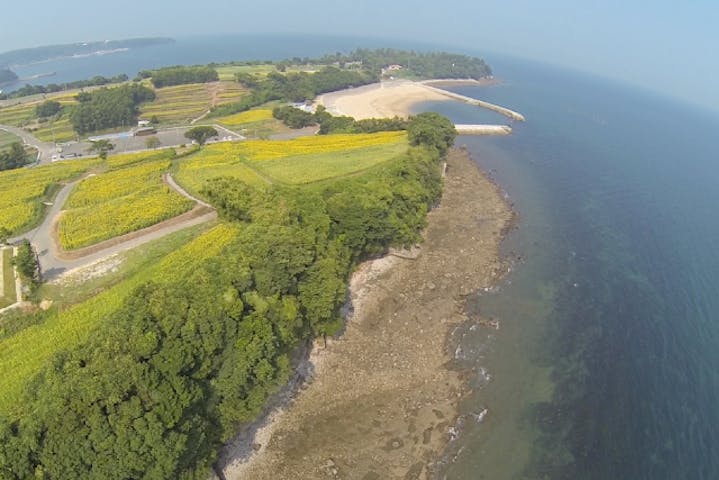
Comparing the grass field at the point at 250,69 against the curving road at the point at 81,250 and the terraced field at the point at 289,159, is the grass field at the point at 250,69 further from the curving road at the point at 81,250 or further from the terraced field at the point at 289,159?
the curving road at the point at 81,250

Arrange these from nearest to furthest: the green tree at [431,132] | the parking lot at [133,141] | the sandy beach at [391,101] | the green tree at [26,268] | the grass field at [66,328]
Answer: the grass field at [66,328], the green tree at [26,268], the green tree at [431,132], the parking lot at [133,141], the sandy beach at [391,101]

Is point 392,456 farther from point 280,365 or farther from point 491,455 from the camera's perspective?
point 280,365

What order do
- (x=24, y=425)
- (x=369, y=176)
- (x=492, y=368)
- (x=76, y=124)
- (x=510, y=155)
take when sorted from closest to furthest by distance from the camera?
(x=24, y=425), (x=492, y=368), (x=369, y=176), (x=76, y=124), (x=510, y=155)

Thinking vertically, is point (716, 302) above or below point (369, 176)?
below

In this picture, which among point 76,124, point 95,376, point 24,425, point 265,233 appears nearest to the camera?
point 24,425

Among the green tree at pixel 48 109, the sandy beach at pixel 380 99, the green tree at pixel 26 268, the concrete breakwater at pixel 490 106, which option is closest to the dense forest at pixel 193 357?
the green tree at pixel 26 268

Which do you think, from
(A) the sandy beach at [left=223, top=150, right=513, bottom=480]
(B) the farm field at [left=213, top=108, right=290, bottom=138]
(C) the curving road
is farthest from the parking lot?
(A) the sandy beach at [left=223, top=150, right=513, bottom=480]

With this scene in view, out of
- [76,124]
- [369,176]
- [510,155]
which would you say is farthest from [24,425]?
[510,155]
